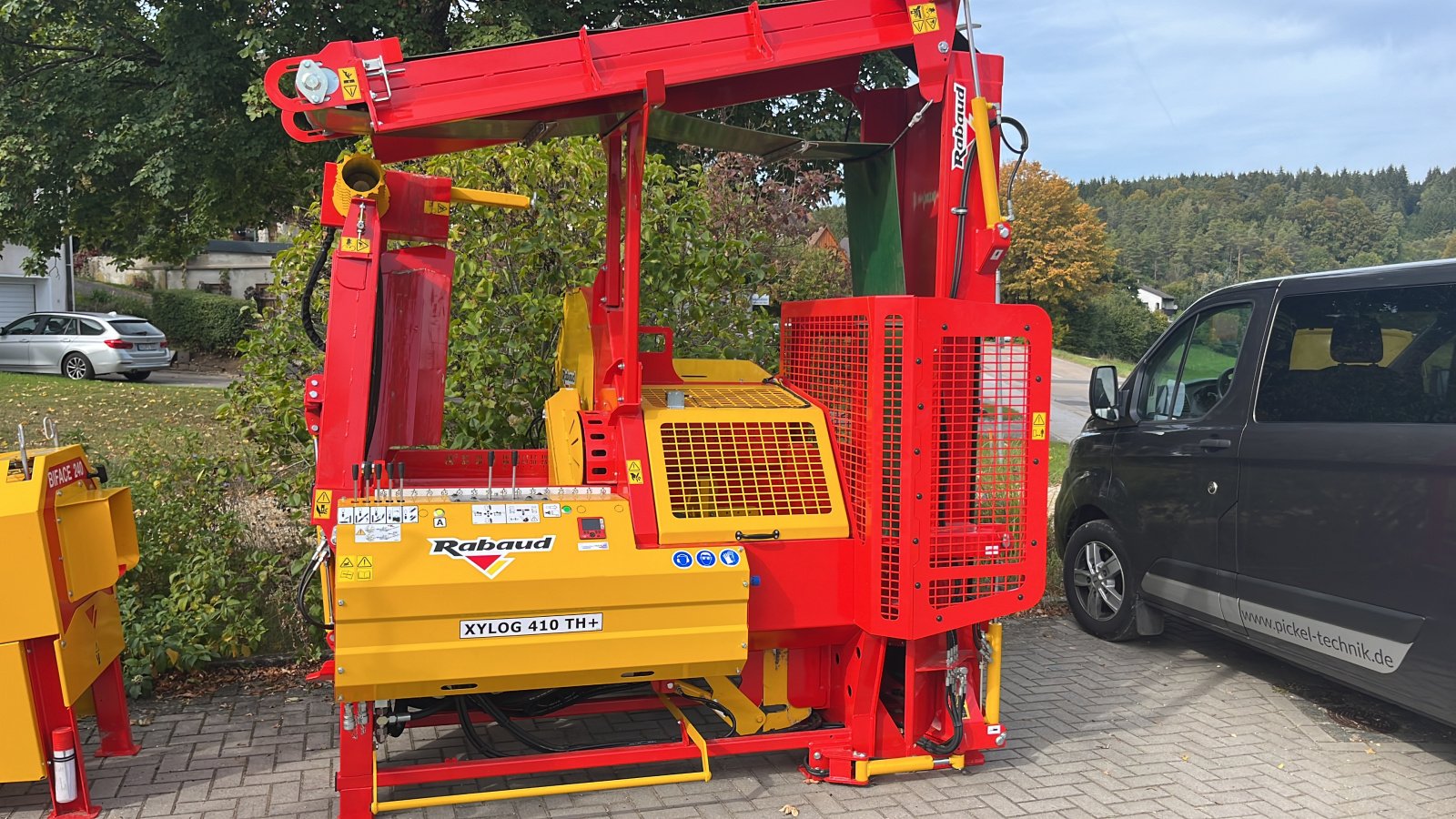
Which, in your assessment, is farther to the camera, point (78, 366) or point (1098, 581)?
point (78, 366)

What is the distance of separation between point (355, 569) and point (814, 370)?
2.15 metres

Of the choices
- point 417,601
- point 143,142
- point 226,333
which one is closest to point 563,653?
point 417,601

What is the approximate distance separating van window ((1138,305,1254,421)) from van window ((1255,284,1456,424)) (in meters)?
0.32

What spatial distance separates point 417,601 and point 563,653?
543 millimetres

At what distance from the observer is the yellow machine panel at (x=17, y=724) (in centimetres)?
378

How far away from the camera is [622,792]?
13.5ft

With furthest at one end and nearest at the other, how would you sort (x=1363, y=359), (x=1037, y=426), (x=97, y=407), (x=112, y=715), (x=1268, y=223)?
(x=1268, y=223), (x=97, y=407), (x=1363, y=359), (x=112, y=715), (x=1037, y=426)

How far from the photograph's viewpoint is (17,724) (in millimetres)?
3795

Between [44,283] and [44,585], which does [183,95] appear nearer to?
[44,585]

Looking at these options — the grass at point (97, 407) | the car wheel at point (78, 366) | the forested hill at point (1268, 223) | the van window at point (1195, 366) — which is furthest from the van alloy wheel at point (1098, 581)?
the forested hill at point (1268, 223)

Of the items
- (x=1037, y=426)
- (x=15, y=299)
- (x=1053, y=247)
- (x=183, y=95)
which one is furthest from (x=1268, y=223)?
(x=1037, y=426)

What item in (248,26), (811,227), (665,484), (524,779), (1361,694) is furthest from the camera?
(811,227)

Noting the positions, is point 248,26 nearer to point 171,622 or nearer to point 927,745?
point 171,622

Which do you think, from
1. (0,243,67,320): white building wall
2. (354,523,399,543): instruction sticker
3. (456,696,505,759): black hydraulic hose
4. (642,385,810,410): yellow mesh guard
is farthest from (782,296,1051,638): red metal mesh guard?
(0,243,67,320): white building wall
